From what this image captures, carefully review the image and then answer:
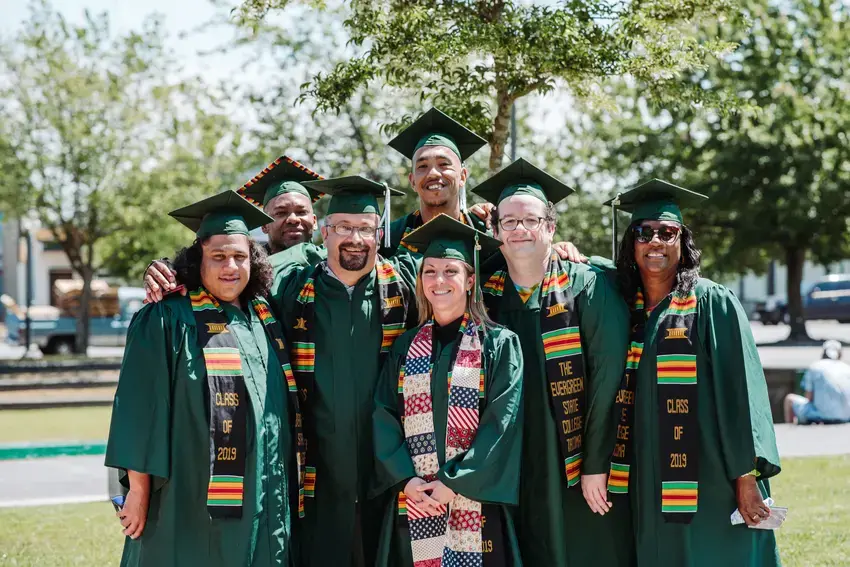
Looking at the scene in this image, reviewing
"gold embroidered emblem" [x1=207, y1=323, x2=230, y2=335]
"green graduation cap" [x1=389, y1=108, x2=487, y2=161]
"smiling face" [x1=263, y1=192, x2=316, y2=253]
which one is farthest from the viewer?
"smiling face" [x1=263, y1=192, x2=316, y2=253]

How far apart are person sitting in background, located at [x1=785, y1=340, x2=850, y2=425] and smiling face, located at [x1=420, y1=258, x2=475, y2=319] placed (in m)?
8.44

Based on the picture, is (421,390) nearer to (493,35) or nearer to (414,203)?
(493,35)

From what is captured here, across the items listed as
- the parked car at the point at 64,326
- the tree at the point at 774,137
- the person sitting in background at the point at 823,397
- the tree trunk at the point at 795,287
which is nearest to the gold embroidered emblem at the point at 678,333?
the person sitting in background at the point at 823,397

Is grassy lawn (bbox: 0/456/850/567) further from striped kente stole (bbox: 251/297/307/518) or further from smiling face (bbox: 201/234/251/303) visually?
smiling face (bbox: 201/234/251/303)

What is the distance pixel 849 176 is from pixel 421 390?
2107cm

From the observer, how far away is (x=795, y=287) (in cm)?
2573

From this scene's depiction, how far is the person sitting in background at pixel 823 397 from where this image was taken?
11.3 meters

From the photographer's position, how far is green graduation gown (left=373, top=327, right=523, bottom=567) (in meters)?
3.90

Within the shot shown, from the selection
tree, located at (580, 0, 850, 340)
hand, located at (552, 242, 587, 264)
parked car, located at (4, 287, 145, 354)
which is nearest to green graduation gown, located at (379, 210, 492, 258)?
hand, located at (552, 242, 587, 264)

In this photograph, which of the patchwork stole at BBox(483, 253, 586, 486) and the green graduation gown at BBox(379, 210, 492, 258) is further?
the green graduation gown at BBox(379, 210, 492, 258)

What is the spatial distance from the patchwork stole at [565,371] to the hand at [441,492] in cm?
59

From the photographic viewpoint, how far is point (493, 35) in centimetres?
606

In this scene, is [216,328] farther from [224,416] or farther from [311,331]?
[311,331]

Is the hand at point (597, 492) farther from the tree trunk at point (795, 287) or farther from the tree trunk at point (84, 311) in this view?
the tree trunk at point (795, 287)
